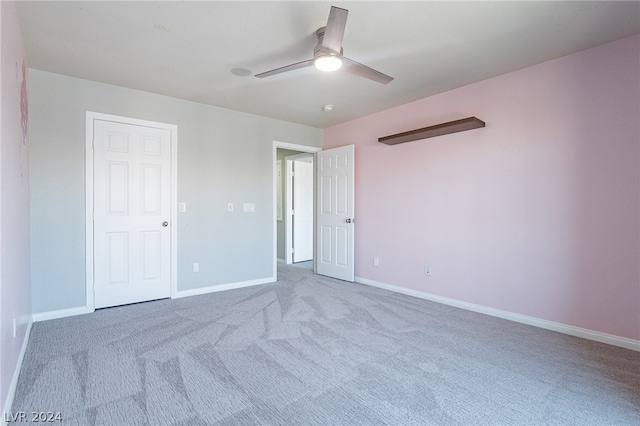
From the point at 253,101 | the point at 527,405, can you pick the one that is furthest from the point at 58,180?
the point at 527,405

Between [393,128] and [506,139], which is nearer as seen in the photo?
[506,139]

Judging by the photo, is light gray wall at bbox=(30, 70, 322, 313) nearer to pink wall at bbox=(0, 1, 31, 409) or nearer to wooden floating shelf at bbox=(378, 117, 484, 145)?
pink wall at bbox=(0, 1, 31, 409)

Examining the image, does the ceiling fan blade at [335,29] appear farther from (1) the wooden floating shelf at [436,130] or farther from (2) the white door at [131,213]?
(2) the white door at [131,213]

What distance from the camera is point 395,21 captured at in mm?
2367

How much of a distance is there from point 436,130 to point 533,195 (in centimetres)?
119

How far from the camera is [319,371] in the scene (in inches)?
88.1

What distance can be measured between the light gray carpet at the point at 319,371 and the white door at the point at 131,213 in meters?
0.41

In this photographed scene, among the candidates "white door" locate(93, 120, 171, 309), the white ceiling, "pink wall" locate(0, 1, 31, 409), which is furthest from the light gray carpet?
the white ceiling

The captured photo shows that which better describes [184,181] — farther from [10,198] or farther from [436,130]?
[436,130]

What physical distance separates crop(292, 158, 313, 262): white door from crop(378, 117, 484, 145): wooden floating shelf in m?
2.60

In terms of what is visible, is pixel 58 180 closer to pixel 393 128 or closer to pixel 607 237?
pixel 393 128

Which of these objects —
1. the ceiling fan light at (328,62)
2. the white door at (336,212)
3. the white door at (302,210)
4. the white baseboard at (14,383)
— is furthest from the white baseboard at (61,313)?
the white door at (302,210)

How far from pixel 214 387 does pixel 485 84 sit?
3.77 meters

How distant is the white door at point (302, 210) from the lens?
21.4ft
